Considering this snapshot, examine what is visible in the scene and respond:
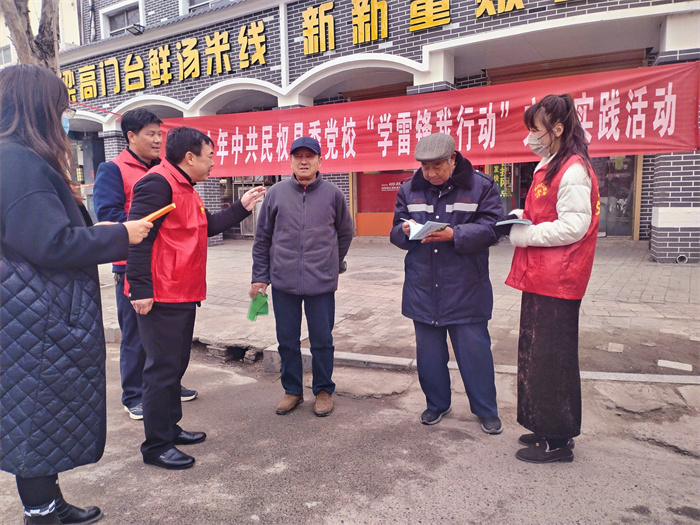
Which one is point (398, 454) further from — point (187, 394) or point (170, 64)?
point (170, 64)

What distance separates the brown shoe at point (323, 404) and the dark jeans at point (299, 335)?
0.04 meters

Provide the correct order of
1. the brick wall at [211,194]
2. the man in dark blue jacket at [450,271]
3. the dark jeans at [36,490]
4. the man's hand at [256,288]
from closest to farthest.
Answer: the dark jeans at [36,490], the man in dark blue jacket at [450,271], the man's hand at [256,288], the brick wall at [211,194]

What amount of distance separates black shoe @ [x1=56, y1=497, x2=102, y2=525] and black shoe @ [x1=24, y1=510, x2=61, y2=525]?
3 centimetres

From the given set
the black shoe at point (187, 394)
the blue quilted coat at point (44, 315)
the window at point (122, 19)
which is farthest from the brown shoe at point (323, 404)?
the window at point (122, 19)

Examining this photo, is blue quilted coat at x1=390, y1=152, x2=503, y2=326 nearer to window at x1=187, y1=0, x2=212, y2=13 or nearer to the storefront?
the storefront

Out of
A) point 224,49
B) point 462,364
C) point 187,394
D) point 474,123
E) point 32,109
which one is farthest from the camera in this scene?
point 224,49

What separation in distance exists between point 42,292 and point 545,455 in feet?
8.62

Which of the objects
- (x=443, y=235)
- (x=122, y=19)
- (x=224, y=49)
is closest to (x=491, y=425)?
(x=443, y=235)

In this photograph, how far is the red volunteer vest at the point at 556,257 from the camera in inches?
101

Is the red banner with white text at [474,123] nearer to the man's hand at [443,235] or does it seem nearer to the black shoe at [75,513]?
the man's hand at [443,235]

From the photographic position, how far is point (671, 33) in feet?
23.9

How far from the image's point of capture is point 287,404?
138 inches

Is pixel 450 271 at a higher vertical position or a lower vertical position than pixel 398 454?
higher

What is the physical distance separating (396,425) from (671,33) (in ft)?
24.5
